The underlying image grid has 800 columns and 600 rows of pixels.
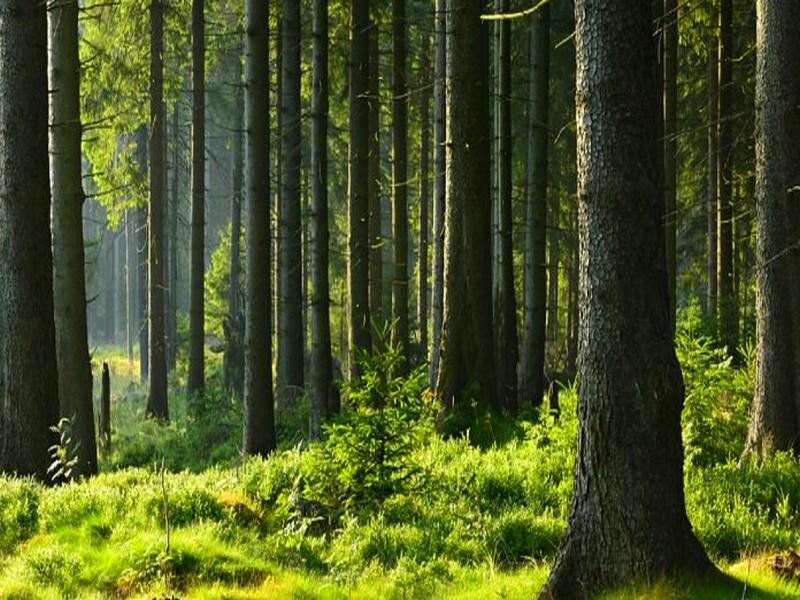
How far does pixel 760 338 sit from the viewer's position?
955cm

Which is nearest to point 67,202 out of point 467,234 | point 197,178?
point 467,234

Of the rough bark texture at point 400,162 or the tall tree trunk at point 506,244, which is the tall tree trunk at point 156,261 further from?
the tall tree trunk at point 506,244

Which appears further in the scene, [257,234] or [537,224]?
[537,224]

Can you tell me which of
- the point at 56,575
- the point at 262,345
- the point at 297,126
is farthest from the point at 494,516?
the point at 297,126

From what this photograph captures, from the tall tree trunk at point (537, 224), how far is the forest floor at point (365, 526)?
22.3 feet

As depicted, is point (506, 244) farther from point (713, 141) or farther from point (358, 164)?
point (713, 141)

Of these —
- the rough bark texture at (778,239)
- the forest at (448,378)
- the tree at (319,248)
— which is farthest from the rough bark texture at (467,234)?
the rough bark texture at (778,239)

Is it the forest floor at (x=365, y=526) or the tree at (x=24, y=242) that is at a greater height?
the tree at (x=24, y=242)

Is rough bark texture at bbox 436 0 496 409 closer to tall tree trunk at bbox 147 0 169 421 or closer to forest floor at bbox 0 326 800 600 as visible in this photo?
forest floor at bbox 0 326 800 600

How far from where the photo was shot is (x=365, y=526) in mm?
7879

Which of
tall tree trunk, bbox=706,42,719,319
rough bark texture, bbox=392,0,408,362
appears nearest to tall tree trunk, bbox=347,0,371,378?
rough bark texture, bbox=392,0,408,362

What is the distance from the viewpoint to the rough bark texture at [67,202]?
11867mm

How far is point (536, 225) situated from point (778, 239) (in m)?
8.17

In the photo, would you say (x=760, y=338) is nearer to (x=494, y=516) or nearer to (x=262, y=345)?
(x=494, y=516)
